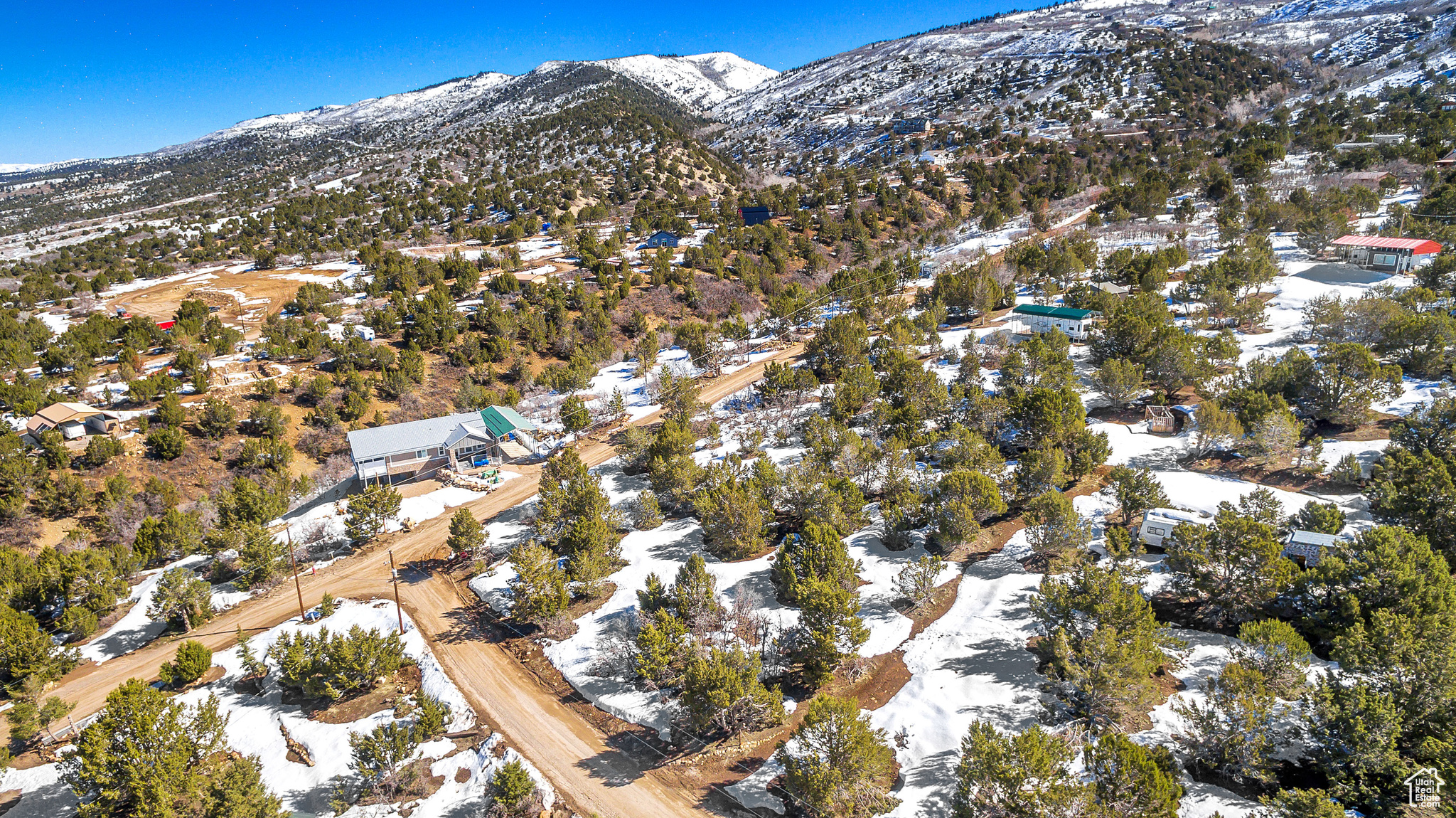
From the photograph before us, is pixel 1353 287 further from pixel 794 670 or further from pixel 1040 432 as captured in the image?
pixel 794 670

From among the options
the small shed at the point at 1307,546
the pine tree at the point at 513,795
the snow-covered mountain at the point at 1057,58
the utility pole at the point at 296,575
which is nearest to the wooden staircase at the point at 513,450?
the utility pole at the point at 296,575

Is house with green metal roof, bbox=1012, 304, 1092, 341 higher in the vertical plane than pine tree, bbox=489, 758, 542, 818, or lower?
higher

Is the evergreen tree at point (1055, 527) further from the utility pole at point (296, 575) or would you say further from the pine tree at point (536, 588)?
the utility pole at point (296, 575)

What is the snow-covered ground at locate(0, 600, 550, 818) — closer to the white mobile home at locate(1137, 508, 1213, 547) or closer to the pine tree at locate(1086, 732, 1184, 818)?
the pine tree at locate(1086, 732, 1184, 818)

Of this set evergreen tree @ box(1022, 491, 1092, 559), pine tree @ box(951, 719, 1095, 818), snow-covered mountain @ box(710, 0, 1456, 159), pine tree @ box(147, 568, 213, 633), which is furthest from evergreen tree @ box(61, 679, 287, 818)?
snow-covered mountain @ box(710, 0, 1456, 159)

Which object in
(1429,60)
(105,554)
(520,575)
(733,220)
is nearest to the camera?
(520,575)

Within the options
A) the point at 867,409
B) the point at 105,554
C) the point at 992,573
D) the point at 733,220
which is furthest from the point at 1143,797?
the point at 733,220
